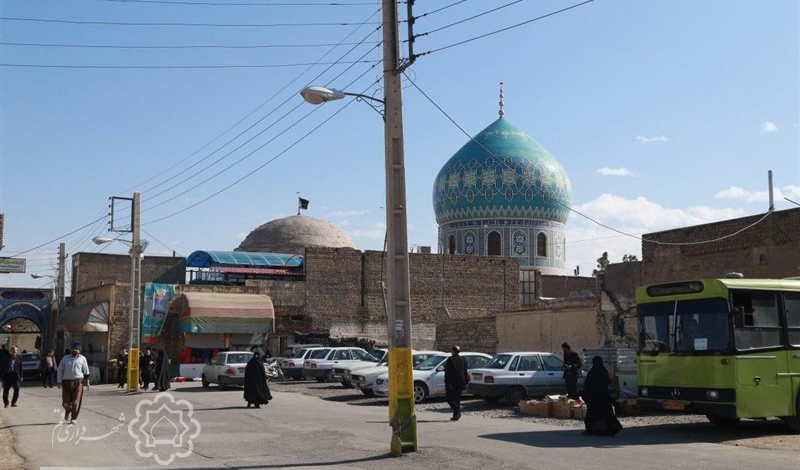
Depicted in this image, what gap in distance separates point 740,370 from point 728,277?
2.05m

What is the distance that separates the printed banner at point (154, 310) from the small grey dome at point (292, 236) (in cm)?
1733

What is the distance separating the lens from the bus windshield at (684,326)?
14.8 meters

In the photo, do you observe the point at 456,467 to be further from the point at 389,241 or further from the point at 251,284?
the point at 251,284

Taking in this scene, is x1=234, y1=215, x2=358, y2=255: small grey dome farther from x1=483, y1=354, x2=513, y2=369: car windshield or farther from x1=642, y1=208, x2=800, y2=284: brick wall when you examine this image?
x1=483, y1=354, x2=513, y2=369: car windshield

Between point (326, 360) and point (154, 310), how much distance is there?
11.4m

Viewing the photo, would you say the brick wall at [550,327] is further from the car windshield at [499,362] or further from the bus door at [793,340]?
the bus door at [793,340]

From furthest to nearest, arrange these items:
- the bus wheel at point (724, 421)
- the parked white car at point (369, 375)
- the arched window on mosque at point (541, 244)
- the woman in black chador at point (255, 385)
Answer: the arched window on mosque at point (541, 244) → the parked white car at point (369, 375) → the woman in black chador at point (255, 385) → the bus wheel at point (724, 421)

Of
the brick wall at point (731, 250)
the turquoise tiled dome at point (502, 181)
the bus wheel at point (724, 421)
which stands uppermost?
the turquoise tiled dome at point (502, 181)

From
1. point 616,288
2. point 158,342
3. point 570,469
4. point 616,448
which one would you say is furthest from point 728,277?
→ point 158,342

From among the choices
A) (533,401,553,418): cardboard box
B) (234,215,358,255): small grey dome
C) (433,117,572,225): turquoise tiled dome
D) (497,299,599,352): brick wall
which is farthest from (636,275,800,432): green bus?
(433,117,572,225): turquoise tiled dome

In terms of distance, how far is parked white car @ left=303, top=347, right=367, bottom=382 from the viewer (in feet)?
110

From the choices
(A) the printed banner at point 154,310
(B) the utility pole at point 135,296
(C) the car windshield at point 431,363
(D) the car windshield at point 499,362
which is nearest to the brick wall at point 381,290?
(A) the printed banner at point 154,310

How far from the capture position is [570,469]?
37.3 feet

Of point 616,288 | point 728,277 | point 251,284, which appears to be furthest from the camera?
point 251,284
